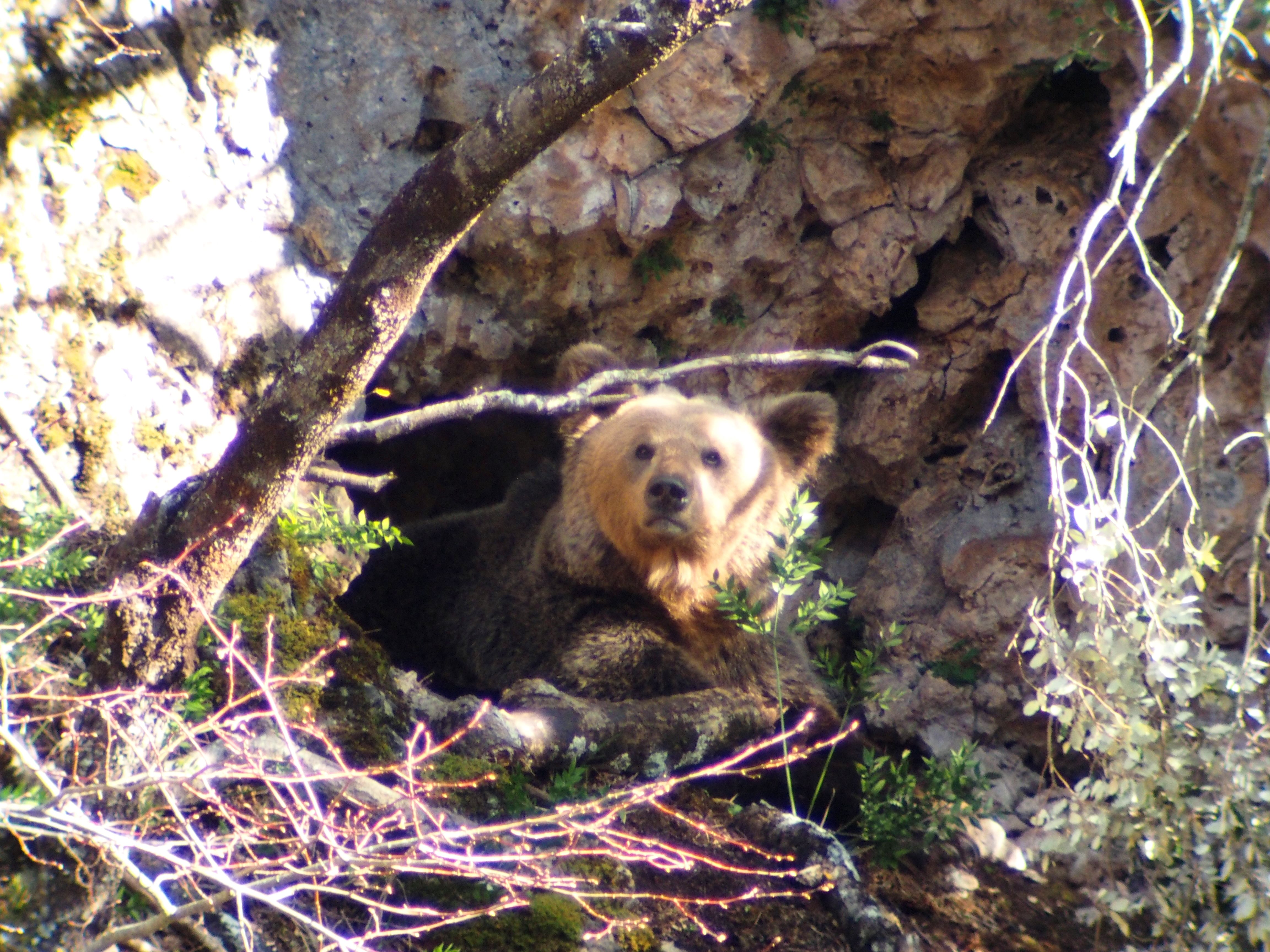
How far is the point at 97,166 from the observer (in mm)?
3852

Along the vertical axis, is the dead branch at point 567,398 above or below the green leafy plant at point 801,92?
below

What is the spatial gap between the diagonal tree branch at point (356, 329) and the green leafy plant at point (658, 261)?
271 cm

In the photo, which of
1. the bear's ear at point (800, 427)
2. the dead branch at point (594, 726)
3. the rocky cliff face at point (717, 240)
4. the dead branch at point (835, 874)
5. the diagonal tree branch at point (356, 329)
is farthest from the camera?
the bear's ear at point (800, 427)

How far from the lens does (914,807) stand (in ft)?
12.8

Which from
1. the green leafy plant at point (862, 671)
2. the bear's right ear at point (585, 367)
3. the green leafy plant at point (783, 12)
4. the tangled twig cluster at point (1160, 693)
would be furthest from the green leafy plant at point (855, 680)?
the green leafy plant at point (783, 12)

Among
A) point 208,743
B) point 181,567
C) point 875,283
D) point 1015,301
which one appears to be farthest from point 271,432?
point 1015,301

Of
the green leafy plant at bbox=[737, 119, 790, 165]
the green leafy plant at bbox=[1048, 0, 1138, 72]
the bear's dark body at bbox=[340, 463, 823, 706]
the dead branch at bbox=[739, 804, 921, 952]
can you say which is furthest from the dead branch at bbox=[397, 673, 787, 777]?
the green leafy plant at bbox=[1048, 0, 1138, 72]

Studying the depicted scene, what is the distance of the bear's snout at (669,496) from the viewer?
4258 mm

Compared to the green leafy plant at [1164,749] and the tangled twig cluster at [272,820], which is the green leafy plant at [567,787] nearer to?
the tangled twig cluster at [272,820]

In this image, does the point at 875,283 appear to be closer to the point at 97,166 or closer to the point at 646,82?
the point at 646,82

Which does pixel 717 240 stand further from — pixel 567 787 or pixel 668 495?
pixel 567 787

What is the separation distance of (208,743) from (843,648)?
3875 mm

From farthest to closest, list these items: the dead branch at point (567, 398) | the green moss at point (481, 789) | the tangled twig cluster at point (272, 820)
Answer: the green moss at point (481, 789)
the dead branch at point (567, 398)
the tangled twig cluster at point (272, 820)

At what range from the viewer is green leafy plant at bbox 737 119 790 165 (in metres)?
5.12
